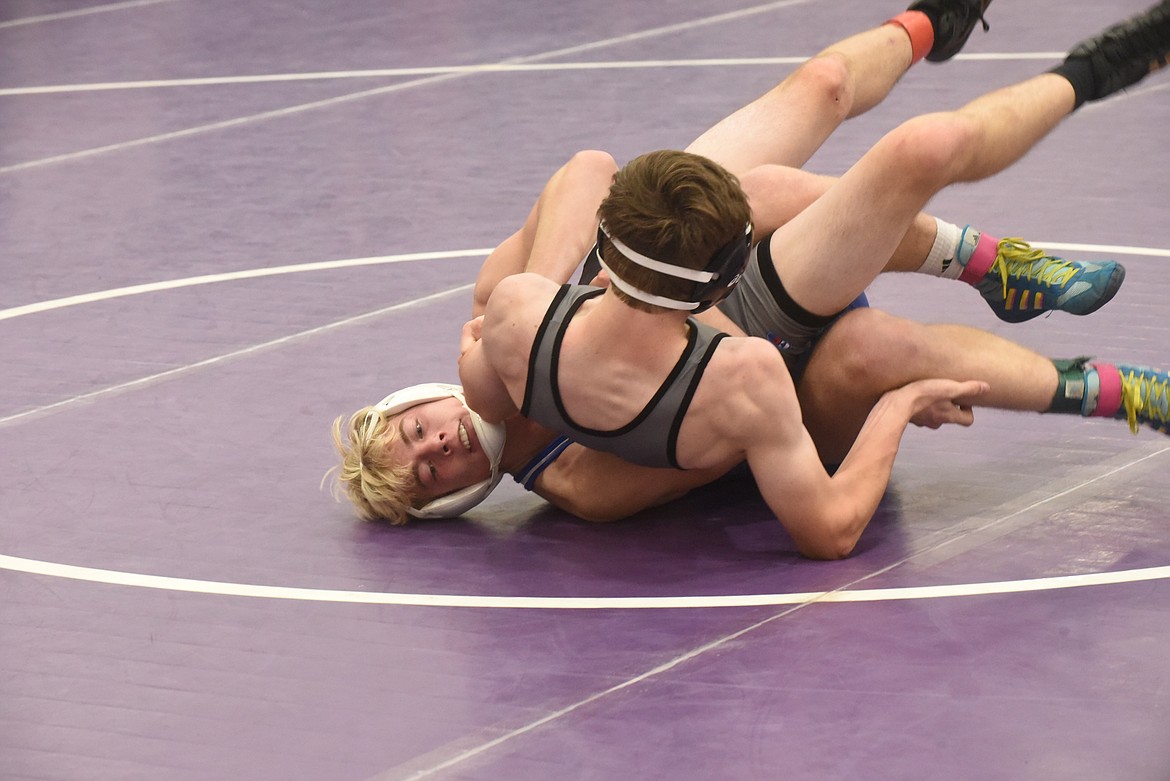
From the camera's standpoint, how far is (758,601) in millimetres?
3549

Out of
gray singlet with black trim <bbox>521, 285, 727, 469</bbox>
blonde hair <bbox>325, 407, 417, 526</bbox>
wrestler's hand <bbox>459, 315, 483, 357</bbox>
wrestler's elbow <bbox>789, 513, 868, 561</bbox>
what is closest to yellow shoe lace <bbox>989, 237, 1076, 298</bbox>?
wrestler's elbow <bbox>789, 513, 868, 561</bbox>

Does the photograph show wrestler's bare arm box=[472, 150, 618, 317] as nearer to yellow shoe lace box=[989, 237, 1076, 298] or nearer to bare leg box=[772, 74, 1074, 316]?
bare leg box=[772, 74, 1074, 316]

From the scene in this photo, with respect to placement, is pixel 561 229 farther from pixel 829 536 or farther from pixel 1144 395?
pixel 1144 395

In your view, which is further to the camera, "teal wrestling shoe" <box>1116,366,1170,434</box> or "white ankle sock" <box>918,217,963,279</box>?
"white ankle sock" <box>918,217,963,279</box>

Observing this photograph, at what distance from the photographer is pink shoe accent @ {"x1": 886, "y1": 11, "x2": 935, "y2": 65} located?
187 inches

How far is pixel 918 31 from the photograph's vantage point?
187 inches

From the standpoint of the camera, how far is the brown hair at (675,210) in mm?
3213

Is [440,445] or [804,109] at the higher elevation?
[804,109]

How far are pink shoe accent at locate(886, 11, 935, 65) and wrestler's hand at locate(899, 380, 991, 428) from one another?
54.0 inches

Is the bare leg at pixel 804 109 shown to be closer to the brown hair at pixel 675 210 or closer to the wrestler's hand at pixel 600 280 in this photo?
the wrestler's hand at pixel 600 280

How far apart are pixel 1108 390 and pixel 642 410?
4.03ft

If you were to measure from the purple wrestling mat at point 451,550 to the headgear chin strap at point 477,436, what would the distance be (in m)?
0.07

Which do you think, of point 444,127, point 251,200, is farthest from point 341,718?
point 444,127

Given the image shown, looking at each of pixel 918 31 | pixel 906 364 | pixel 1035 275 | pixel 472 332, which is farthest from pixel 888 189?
pixel 918 31
